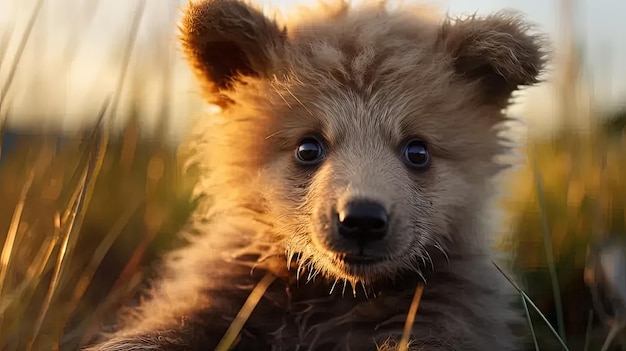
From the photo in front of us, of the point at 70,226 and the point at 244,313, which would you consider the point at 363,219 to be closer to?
the point at 244,313

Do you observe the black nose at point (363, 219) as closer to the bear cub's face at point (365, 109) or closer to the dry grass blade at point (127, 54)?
the bear cub's face at point (365, 109)

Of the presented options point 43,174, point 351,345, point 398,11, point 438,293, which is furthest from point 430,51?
point 43,174

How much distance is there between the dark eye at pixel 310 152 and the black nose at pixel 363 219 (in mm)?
419

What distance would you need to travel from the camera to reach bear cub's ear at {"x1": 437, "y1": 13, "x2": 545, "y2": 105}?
9.64 ft

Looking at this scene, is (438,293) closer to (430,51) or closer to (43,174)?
→ (430,51)

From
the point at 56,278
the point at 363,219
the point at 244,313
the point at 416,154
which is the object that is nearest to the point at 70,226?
the point at 56,278

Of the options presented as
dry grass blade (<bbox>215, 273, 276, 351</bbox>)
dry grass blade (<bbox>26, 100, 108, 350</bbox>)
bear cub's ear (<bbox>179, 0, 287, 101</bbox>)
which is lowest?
dry grass blade (<bbox>215, 273, 276, 351</bbox>)

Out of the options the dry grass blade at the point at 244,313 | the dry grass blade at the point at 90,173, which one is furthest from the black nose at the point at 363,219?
the dry grass blade at the point at 90,173

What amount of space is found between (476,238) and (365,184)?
690mm

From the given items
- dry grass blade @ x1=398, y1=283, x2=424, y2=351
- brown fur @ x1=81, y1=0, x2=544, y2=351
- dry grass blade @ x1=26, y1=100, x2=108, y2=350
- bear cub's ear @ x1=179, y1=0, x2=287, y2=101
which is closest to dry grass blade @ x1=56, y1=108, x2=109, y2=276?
dry grass blade @ x1=26, y1=100, x2=108, y2=350

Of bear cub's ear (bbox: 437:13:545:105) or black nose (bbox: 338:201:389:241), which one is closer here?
black nose (bbox: 338:201:389:241)

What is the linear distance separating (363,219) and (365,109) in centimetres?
56

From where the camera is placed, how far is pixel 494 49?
116 inches

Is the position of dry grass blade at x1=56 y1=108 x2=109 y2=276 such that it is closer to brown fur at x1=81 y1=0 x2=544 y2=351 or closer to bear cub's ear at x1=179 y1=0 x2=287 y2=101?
brown fur at x1=81 y1=0 x2=544 y2=351
